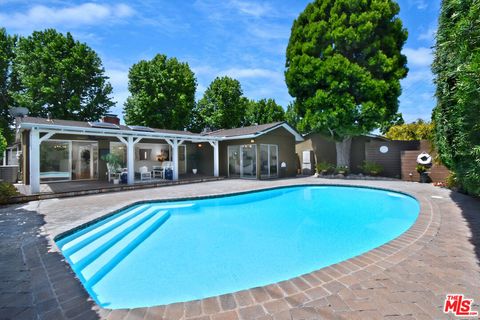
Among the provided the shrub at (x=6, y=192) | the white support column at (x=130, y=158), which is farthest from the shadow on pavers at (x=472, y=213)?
the white support column at (x=130, y=158)

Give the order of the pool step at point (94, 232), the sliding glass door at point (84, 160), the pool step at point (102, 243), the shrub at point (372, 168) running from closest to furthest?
the pool step at point (102, 243) → the pool step at point (94, 232) → the sliding glass door at point (84, 160) → the shrub at point (372, 168)

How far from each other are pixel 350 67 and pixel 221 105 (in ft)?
54.4

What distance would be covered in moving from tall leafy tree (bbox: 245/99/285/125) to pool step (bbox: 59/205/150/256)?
80.9ft

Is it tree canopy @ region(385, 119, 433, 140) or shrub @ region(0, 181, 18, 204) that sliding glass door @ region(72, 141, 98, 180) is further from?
tree canopy @ region(385, 119, 433, 140)

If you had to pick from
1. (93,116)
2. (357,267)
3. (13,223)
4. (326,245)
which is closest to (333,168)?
(326,245)

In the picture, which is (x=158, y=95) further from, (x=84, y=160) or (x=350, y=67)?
(x=350, y=67)

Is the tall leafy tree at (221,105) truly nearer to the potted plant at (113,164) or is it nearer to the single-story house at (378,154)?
the single-story house at (378,154)

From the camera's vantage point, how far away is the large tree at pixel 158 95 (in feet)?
75.8

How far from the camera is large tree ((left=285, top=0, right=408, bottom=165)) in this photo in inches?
509

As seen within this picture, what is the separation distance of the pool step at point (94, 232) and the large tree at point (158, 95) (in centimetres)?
1846

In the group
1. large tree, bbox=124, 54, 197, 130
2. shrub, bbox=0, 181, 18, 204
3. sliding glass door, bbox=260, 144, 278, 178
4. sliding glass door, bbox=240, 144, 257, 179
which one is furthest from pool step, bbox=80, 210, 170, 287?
large tree, bbox=124, 54, 197, 130

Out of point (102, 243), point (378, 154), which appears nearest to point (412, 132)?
point (378, 154)

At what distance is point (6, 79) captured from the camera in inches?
798

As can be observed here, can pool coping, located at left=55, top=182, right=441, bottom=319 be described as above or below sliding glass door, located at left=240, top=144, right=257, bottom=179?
below
